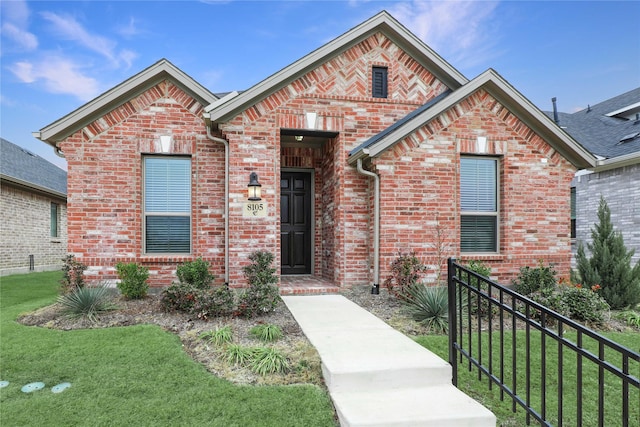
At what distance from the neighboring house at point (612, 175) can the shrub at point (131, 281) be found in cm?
941

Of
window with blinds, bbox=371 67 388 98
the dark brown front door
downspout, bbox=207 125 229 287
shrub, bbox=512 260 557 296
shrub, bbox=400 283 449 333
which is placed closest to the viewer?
shrub, bbox=400 283 449 333

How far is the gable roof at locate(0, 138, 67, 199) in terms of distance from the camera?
505 inches

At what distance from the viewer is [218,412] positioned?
3.05 metres

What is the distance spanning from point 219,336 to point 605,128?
14642 millimetres

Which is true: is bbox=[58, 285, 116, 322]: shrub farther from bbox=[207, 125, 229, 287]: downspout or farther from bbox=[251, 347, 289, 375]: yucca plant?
bbox=[251, 347, 289, 375]: yucca plant

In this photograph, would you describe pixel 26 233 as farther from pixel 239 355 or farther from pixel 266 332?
pixel 239 355

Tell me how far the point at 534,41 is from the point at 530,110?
1137 cm

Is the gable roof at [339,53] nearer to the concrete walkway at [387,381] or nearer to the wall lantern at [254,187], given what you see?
the wall lantern at [254,187]

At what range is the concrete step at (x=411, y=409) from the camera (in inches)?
115

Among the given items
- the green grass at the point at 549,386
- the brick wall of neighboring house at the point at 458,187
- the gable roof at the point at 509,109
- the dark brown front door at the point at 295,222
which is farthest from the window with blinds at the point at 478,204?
the dark brown front door at the point at 295,222

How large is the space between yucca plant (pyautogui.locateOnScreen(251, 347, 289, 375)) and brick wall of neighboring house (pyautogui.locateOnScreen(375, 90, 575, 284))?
357cm

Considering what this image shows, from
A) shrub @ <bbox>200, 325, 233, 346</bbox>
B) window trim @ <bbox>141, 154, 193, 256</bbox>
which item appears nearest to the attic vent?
window trim @ <bbox>141, 154, 193, 256</bbox>

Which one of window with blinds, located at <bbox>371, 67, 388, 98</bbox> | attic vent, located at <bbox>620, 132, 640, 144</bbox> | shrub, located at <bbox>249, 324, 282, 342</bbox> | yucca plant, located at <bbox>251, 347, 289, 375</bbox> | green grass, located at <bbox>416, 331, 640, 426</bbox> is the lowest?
green grass, located at <bbox>416, 331, 640, 426</bbox>

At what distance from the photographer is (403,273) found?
6828 mm
